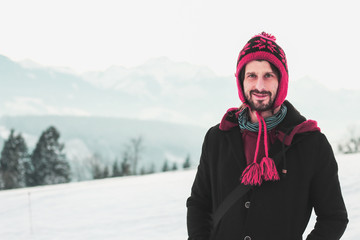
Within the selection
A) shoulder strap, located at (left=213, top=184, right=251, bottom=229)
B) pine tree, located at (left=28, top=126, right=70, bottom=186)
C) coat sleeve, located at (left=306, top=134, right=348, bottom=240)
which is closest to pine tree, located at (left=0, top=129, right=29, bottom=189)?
pine tree, located at (left=28, top=126, right=70, bottom=186)

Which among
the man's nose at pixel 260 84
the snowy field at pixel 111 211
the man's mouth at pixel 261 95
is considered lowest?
the snowy field at pixel 111 211

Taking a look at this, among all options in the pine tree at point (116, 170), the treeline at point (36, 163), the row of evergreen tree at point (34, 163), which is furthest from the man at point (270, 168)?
the row of evergreen tree at point (34, 163)

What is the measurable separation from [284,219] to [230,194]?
22 centimetres

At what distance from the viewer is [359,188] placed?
21.1 feet

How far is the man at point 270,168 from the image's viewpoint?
149 cm

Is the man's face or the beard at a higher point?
the man's face

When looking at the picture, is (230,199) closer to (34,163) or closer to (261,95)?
(261,95)

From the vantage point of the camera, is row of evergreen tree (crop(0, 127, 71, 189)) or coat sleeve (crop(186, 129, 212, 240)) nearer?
coat sleeve (crop(186, 129, 212, 240))

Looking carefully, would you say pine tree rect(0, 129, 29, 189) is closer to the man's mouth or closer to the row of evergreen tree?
the row of evergreen tree

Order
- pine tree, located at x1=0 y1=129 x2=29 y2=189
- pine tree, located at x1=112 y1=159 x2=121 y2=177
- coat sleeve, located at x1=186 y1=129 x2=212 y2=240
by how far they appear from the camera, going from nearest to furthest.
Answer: coat sleeve, located at x1=186 y1=129 x2=212 y2=240 < pine tree, located at x1=0 y1=129 x2=29 y2=189 < pine tree, located at x1=112 y1=159 x2=121 y2=177

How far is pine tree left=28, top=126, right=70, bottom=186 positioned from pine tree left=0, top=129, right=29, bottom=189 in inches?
45.2

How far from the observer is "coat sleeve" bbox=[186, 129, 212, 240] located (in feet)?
5.51

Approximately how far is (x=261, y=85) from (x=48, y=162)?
149ft

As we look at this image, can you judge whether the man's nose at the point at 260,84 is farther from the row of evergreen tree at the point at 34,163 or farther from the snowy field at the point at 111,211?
the row of evergreen tree at the point at 34,163
